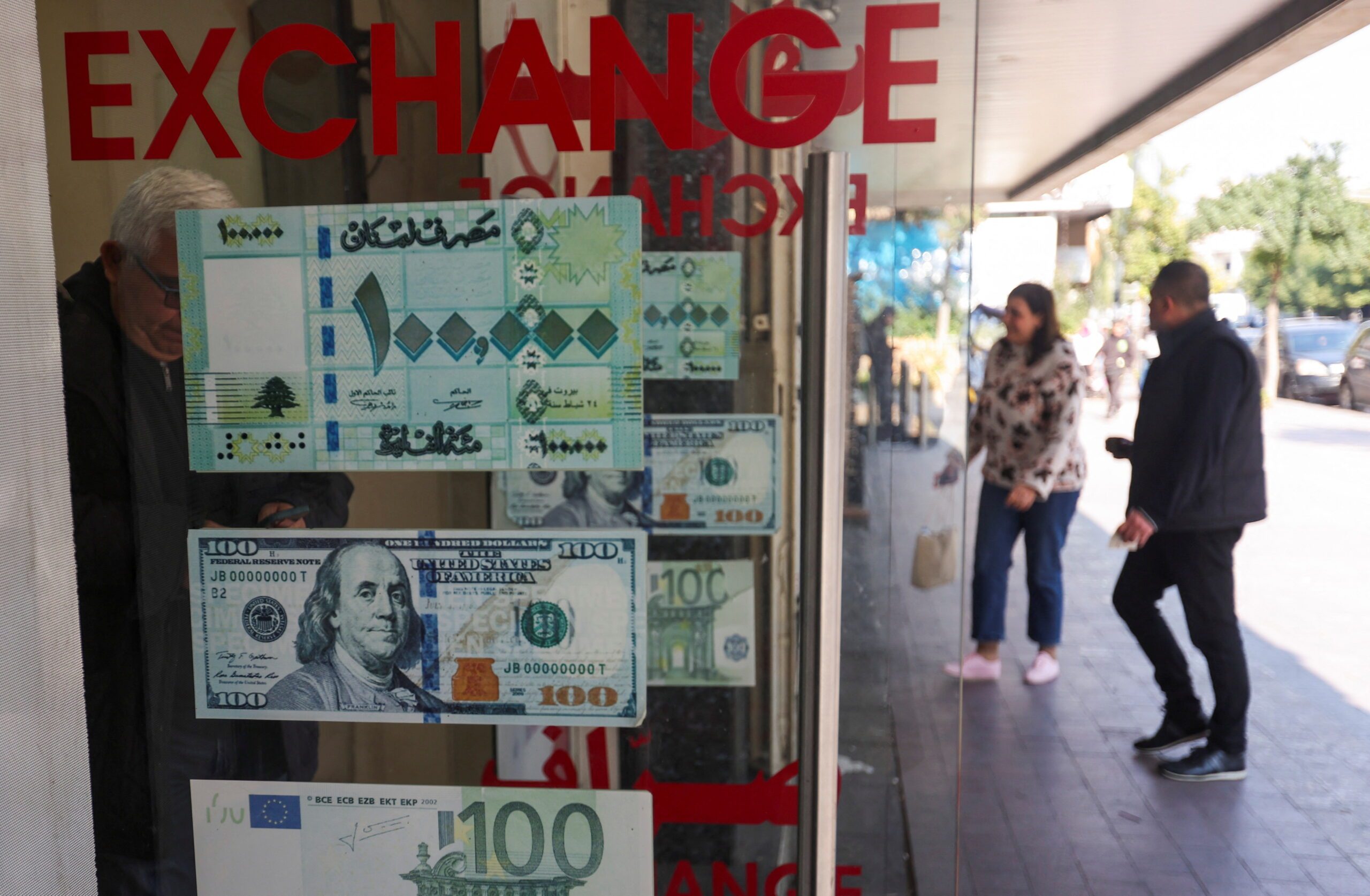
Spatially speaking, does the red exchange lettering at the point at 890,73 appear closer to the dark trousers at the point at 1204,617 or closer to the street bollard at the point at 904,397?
the street bollard at the point at 904,397

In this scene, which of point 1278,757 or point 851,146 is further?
point 1278,757

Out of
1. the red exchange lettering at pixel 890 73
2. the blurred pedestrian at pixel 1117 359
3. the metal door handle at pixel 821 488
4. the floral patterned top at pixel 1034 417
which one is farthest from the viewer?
the blurred pedestrian at pixel 1117 359

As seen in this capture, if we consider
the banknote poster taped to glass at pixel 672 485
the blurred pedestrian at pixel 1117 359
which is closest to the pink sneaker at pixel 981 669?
the banknote poster taped to glass at pixel 672 485

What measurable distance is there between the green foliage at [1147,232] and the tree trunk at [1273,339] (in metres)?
0.80

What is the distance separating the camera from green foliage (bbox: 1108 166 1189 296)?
29.1 ft

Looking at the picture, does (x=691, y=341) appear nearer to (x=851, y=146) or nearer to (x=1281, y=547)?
(x=851, y=146)

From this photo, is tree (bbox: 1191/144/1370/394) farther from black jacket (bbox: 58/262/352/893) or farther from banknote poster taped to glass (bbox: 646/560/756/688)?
black jacket (bbox: 58/262/352/893)

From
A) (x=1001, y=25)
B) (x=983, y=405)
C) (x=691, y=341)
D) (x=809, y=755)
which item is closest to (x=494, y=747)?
(x=809, y=755)

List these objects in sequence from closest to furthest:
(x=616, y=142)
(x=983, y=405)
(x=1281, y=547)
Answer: (x=616, y=142) < (x=983, y=405) < (x=1281, y=547)

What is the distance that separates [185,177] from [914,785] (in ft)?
3.50

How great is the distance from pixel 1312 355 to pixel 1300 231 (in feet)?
4.64

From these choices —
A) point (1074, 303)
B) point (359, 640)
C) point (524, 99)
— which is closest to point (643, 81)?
point (524, 99)

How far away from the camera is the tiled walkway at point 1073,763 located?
113 centimetres

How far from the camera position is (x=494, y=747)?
3.75ft
